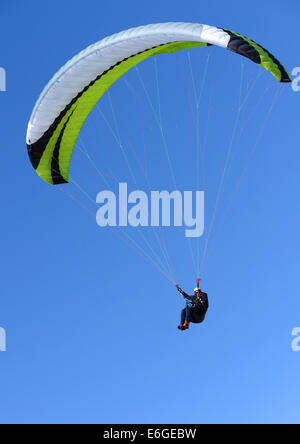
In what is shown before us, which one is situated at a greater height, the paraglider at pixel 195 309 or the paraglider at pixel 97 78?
the paraglider at pixel 97 78

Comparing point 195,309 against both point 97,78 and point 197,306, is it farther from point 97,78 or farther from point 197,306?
point 97,78

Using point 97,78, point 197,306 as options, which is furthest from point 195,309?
point 97,78

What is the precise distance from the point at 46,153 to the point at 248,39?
727cm

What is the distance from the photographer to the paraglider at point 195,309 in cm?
2103

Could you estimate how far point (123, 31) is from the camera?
20562 mm

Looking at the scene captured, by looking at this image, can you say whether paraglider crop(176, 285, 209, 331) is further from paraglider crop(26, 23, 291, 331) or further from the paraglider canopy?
the paraglider canopy

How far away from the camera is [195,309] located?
21047mm

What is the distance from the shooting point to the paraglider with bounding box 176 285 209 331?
21.0 m

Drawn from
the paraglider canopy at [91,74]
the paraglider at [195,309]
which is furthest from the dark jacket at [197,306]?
the paraglider canopy at [91,74]

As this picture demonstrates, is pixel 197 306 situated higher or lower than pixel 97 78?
lower

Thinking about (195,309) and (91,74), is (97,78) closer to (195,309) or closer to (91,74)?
(91,74)

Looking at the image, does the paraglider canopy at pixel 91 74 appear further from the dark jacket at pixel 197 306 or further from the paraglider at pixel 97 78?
the dark jacket at pixel 197 306
